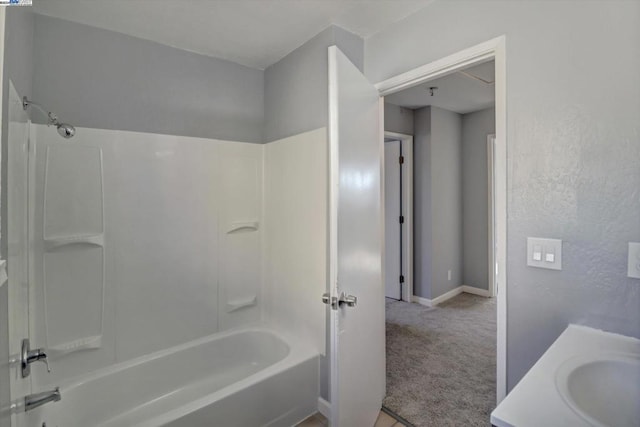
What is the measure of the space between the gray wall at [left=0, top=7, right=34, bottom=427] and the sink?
5.03 feet

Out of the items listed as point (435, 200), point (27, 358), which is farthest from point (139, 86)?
point (435, 200)

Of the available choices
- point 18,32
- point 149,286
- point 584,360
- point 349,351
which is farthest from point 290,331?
point 18,32

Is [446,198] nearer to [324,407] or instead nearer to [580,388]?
[324,407]

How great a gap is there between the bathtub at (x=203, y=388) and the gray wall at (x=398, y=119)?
2.74m

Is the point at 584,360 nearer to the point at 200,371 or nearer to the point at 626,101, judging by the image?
the point at 626,101

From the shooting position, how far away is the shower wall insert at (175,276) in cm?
173

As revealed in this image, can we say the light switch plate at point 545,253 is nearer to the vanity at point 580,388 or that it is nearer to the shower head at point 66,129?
the vanity at point 580,388

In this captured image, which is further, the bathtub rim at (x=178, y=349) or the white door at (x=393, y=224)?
the white door at (x=393, y=224)

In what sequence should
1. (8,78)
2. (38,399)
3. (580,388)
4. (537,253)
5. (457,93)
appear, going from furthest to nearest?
1. (457,93)
2. (537,253)
3. (38,399)
4. (8,78)
5. (580,388)

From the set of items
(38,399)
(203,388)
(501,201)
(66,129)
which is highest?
(66,129)

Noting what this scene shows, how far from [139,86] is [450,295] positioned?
13.5 ft

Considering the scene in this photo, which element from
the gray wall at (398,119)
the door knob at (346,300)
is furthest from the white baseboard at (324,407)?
the gray wall at (398,119)

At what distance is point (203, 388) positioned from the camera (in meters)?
2.14

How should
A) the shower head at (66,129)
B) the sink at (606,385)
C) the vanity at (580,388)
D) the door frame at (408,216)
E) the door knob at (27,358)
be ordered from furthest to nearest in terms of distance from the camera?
the door frame at (408,216) < the shower head at (66,129) < the door knob at (27,358) < the sink at (606,385) < the vanity at (580,388)
